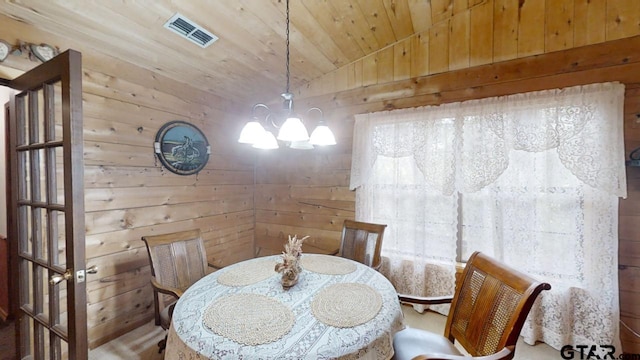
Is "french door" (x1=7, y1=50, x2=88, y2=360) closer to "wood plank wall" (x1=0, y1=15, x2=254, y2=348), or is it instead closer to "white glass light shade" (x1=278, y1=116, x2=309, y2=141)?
"wood plank wall" (x1=0, y1=15, x2=254, y2=348)

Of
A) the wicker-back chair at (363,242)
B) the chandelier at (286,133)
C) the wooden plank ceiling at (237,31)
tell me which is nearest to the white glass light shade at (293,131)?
the chandelier at (286,133)

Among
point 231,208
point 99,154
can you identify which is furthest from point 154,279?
point 231,208

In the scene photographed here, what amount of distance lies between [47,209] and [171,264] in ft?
2.73

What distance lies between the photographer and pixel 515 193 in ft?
7.22

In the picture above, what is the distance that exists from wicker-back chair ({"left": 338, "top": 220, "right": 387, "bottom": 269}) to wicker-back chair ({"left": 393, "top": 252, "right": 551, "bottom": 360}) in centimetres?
69

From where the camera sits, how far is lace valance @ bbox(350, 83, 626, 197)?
1921mm

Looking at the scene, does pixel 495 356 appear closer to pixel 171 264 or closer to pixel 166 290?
pixel 166 290

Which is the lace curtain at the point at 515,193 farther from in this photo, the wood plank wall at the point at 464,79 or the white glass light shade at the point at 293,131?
the white glass light shade at the point at 293,131

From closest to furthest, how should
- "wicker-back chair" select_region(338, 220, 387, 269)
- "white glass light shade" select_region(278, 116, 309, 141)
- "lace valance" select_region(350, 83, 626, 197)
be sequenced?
"white glass light shade" select_region(278, 116, 309, 141) → "lace valance" select_region(350, 83, 626, 197) → "wicker-back chair" select_region(338, 220, 387, 269)

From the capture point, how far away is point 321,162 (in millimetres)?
3115

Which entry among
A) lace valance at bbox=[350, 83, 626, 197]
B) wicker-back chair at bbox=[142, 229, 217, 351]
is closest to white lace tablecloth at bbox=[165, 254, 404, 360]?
wicker-back chair at bbox=[142, 229, 217, 351]

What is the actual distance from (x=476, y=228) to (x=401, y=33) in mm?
1962

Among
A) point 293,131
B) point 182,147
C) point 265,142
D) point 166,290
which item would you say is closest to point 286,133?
point 293,131

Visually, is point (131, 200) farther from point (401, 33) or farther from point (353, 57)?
point (401, 33)
